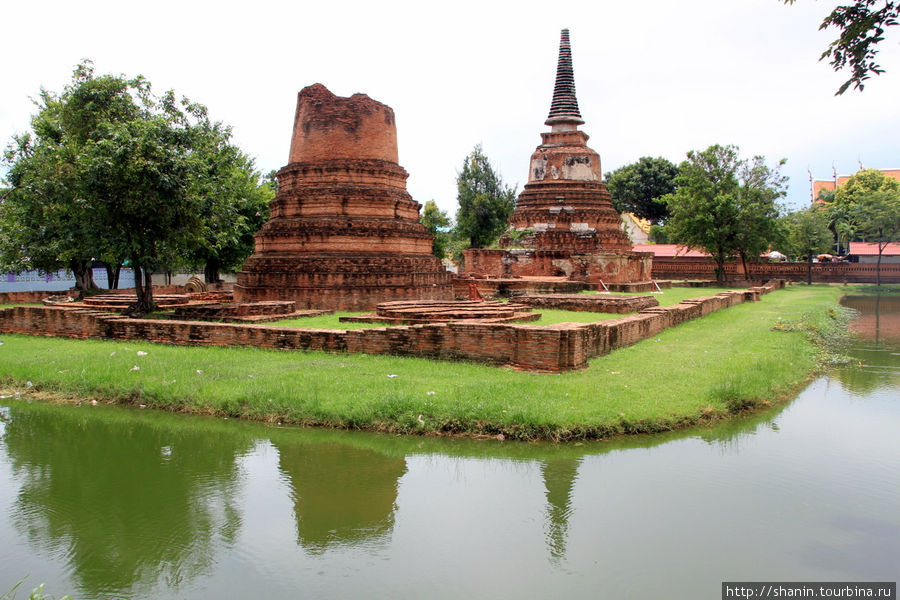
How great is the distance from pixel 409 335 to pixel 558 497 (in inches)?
190

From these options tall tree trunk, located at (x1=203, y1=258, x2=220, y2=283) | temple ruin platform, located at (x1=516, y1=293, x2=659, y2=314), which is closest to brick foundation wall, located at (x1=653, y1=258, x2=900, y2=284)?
temple ruin platform, located at (x1=516, y1=293, x2=659, y2=314)

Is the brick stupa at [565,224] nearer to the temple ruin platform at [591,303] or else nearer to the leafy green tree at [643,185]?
the temple ruin platform at [591,303]

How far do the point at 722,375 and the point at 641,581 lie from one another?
5349 millimetres

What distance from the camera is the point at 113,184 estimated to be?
1298cm

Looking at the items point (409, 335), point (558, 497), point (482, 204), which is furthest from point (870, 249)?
point (558, 497)

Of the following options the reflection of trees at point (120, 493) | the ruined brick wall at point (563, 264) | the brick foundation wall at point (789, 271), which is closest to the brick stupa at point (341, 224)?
the reflection of trees at point (120, 493)

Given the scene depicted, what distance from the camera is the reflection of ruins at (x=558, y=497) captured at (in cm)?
506

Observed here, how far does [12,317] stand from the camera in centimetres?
1383

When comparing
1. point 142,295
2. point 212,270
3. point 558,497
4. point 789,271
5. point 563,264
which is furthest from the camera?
point 789,271

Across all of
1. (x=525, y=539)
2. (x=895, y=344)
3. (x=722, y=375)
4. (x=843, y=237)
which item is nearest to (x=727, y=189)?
(x=843, y=237)

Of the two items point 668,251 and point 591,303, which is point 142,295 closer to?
point 591,303

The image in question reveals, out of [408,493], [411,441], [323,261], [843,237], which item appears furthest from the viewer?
[843,237]

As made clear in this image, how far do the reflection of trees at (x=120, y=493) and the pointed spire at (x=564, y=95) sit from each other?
23167 mm

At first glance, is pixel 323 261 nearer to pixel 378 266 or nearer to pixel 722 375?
pixel 378 266
